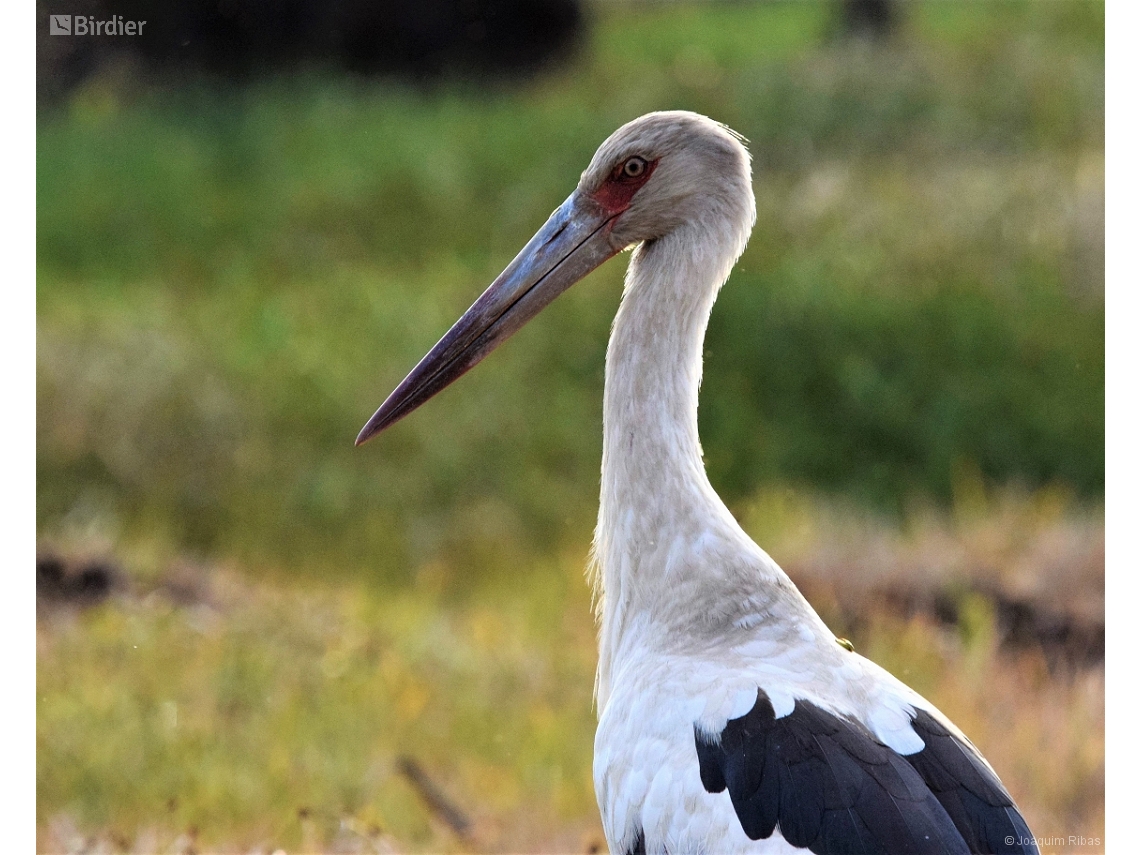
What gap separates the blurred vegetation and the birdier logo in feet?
1.91

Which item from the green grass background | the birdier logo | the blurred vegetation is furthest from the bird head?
the blurred vegetation

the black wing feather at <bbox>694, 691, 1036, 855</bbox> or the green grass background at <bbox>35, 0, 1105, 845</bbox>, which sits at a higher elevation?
the green grass background at <bbox>35, 0, 1105, 845</bbox>

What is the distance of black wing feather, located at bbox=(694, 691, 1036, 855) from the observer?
1946mm

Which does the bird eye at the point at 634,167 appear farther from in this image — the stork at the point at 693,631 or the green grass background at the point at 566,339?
the green grass background at the point at 566,339

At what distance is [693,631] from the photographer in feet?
7.63

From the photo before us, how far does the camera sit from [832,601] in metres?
4.63

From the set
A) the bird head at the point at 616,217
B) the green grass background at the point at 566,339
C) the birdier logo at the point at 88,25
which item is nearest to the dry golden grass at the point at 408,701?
the green grass background at the point at 566,339

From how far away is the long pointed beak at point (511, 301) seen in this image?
2602mm

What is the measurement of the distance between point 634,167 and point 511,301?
35 centimetres

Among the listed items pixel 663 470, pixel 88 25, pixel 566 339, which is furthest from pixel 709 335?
pixel 663 470

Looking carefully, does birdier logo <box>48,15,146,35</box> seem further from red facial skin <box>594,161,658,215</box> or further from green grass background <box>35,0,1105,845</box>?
red facial skin <box>594,161,658,215</box>

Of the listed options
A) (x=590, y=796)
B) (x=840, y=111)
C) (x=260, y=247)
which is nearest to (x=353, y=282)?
(x=260, y=247)
